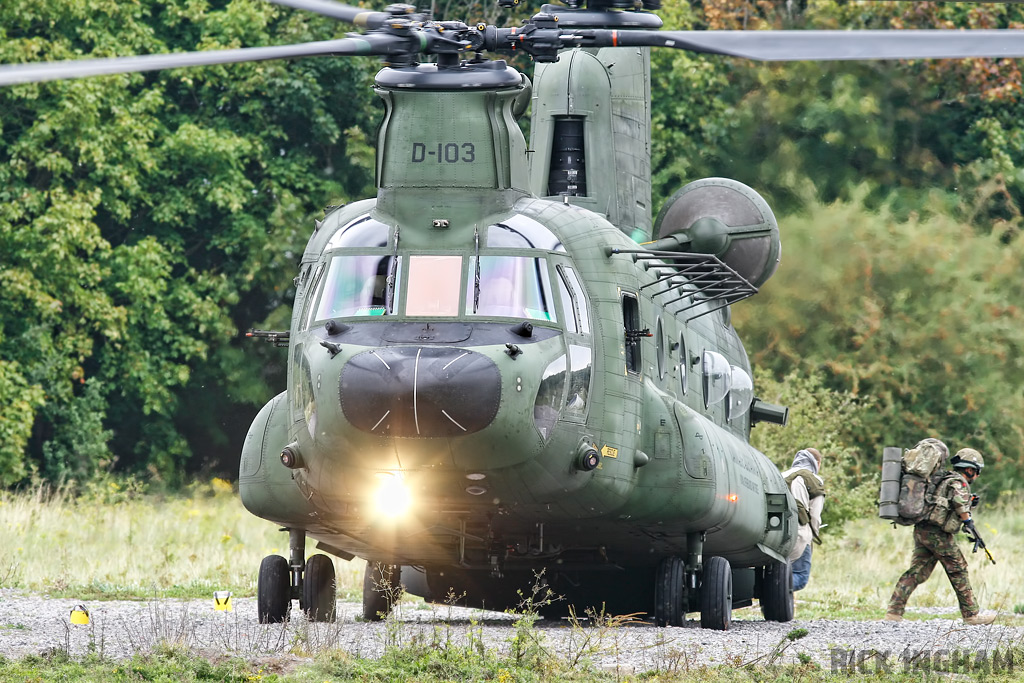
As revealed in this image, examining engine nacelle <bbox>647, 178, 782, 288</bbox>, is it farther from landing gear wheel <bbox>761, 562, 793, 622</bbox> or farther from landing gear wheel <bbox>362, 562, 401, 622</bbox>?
landing gear wheel <bbox>362, 562, 401, 622</bbox>

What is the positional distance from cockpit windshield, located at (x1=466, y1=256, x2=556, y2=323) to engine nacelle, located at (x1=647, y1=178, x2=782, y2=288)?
3.57 meters

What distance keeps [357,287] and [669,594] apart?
3.67m

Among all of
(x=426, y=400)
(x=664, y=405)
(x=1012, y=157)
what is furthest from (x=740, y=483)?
(x=1012, y=157)

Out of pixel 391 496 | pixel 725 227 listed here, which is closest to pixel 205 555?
pixel 725 227

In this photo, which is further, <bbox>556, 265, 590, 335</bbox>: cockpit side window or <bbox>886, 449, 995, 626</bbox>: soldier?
<bbox>886, 449, 995, 626</bbox>: soldier

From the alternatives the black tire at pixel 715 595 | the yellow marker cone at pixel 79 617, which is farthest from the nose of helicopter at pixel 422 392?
the black tire at pixel 715 595

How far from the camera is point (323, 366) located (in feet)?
37.2

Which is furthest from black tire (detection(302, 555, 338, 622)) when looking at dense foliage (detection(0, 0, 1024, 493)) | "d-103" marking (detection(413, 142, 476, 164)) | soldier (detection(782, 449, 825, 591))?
dense foliage (detection(0, 0, 1024, 493))

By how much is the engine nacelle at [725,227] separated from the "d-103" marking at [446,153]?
3290 millimetres

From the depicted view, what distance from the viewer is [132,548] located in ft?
69.4

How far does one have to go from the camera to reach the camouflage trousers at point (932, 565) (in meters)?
15.1

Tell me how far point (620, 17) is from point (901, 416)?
1814 cm

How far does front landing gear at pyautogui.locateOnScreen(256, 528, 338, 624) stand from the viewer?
43.8ft

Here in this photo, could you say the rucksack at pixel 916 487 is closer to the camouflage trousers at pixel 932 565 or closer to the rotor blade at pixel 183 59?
the camouflage trousers at pixel 932 565
